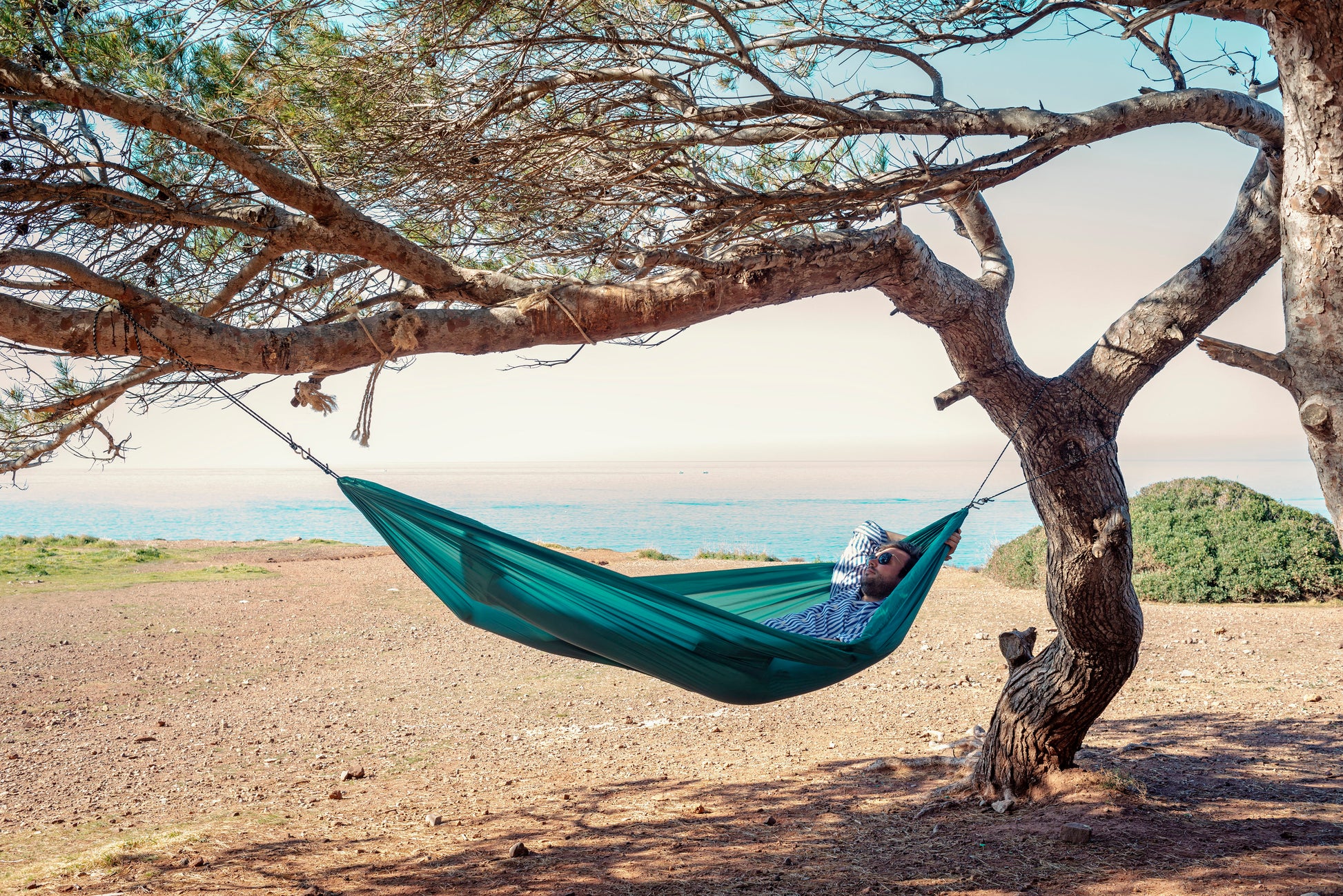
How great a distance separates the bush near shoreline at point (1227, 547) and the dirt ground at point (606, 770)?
0.31 metres

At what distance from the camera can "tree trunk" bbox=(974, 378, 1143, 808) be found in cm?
227

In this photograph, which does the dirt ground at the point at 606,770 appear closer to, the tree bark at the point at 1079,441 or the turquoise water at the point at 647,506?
the tree bark at the point at 1079,441

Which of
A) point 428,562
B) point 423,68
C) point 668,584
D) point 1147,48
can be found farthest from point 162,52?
point 1147,48

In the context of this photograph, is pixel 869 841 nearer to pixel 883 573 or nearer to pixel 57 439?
pixel 883 573

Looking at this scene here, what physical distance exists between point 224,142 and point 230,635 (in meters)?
4.34

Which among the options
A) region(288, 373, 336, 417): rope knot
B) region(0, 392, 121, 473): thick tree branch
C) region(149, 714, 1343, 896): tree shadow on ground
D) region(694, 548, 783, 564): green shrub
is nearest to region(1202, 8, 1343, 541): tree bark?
region(149, 714, 1343, 896): tree shadow on ground

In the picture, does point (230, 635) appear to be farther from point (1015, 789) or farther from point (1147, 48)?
point (1147, 48)

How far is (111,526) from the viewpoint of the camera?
23.4 meters

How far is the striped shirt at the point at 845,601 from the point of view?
2.62m

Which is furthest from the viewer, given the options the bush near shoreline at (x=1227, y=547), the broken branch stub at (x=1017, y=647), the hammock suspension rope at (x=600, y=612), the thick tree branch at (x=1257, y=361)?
the bush near shoreline at (x=1227, y=547)

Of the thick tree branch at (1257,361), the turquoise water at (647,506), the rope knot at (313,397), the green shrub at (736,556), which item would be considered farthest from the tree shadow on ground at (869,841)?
the turquoise water at (647,506)

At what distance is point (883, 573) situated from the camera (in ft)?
8.65

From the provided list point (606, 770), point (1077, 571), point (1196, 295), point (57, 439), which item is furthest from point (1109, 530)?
point (57, 439)

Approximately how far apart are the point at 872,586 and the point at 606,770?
116 cm
